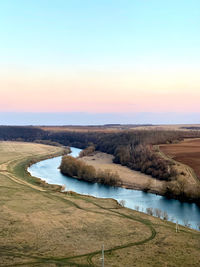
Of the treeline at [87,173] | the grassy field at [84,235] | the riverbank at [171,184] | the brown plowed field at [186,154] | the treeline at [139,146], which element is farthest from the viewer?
the treeline at [139,146]

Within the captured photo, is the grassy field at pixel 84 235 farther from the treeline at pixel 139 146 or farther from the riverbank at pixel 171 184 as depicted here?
the treeline at pixel 139 146

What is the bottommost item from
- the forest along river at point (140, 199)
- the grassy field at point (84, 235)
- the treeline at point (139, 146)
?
the forest along river at point (140, 199)

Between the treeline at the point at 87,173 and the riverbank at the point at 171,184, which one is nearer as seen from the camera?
the riverbank at the point at 171,184

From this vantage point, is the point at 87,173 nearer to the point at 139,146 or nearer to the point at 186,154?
the point at 186,154

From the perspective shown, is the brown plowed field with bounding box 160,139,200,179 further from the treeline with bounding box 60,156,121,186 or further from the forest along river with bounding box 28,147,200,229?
the treeline with bounding box 60,156,121,186

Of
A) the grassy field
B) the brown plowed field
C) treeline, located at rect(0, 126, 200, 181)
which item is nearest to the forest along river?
the grassy field

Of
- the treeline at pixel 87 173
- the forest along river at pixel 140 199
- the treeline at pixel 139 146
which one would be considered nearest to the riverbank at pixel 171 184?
the forest along river at pixel 140 199

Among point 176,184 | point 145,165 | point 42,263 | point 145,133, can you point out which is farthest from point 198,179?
point 145,133

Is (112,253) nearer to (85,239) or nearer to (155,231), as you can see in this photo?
(85,239)
